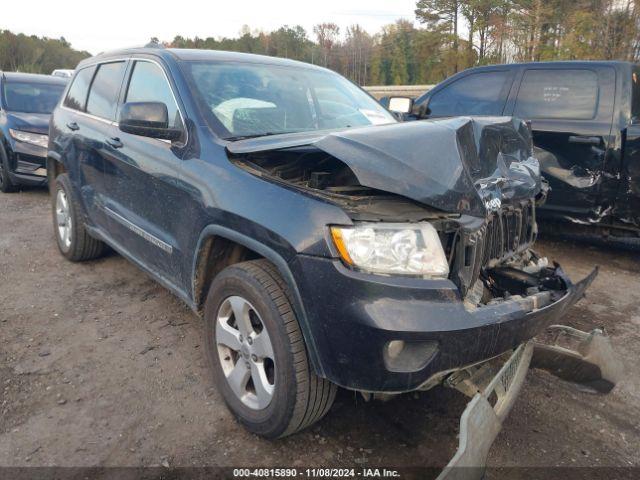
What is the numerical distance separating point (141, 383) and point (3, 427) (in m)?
0.66

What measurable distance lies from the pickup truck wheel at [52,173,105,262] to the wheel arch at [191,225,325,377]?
2.17 metres

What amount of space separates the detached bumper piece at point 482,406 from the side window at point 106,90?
301 cm

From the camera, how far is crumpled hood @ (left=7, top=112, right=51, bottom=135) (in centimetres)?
727

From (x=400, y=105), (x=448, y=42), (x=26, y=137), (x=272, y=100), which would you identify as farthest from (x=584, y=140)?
(x=448, y=42)

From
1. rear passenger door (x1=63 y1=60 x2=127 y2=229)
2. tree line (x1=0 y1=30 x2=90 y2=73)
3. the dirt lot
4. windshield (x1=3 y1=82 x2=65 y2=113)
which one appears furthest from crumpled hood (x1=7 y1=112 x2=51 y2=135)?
tree line (x1=0 y1=30 x2=90 y2=73)

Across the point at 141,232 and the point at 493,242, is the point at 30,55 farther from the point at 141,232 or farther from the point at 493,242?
the point at 493,242

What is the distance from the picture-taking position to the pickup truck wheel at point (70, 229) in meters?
4.32

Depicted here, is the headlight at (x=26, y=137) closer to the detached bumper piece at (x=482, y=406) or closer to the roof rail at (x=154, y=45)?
the roof rail at (x=154, y=45)

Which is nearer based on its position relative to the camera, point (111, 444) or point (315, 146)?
point (315, 146)

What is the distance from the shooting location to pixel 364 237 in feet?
6.25

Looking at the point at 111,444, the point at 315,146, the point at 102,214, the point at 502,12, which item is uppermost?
the point at 502,12

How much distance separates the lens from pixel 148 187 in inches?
119

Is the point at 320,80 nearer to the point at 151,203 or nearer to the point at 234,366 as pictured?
the point at 151,203

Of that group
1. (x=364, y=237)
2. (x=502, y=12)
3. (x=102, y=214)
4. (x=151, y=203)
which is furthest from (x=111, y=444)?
(x=502, y=12)
